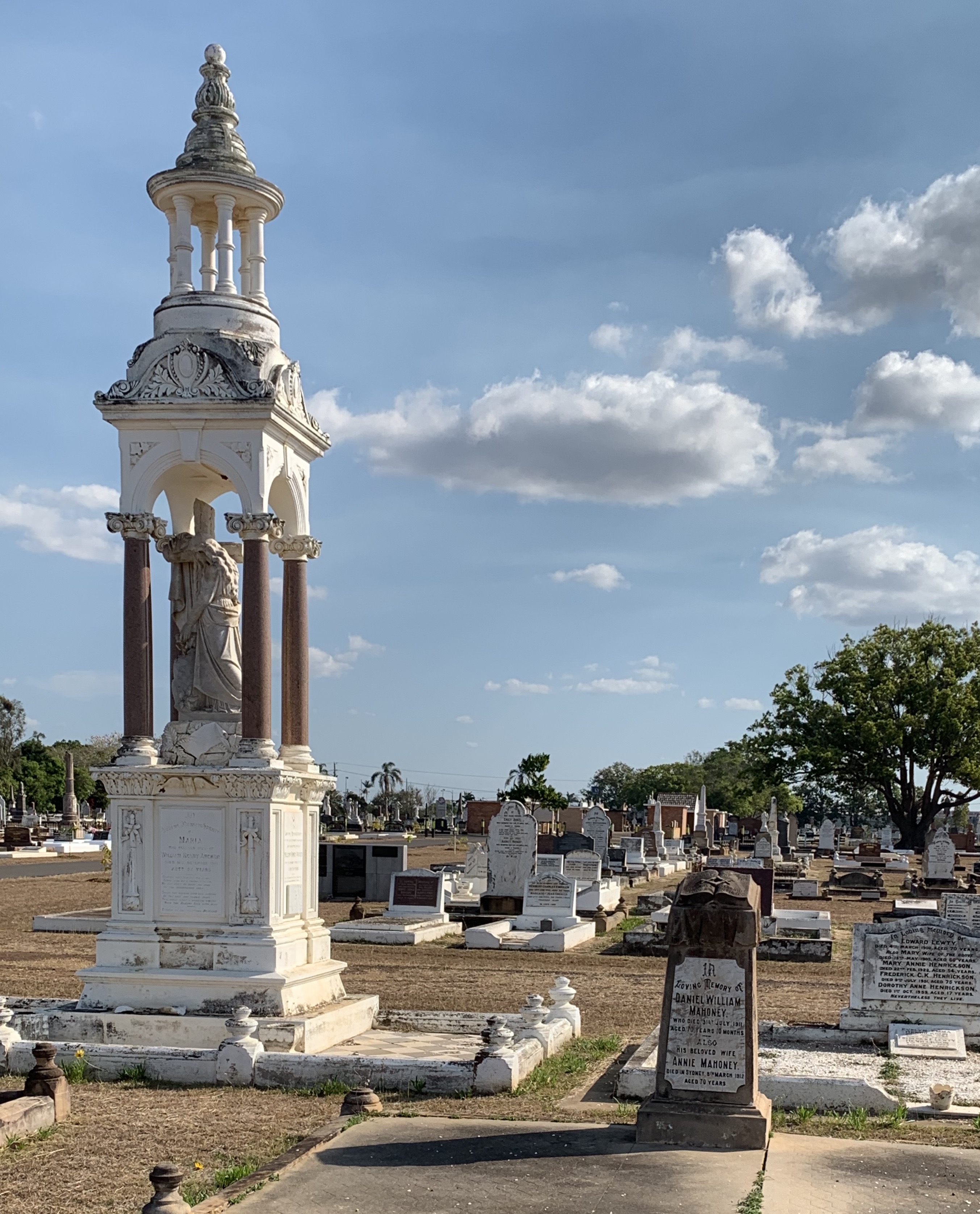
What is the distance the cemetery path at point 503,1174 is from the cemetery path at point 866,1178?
0.71ft

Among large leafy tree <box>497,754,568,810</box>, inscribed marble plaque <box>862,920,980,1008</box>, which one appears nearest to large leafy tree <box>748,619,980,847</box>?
large leafy tree <box>497,754,568,810</box>

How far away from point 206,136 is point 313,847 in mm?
7087

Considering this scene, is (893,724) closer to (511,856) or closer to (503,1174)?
(511,856)

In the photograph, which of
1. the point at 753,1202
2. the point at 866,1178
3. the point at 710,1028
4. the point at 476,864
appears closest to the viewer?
the point at 753,1202

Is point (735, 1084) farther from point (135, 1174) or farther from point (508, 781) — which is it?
point (508, 781)

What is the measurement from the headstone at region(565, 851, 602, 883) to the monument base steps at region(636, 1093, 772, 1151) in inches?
887

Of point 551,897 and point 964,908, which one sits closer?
point 964,908

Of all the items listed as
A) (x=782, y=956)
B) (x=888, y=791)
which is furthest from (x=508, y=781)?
(x=782, y=956)

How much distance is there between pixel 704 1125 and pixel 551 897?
1499cm

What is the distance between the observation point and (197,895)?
11.9m

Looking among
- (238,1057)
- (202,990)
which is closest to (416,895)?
(202,990)

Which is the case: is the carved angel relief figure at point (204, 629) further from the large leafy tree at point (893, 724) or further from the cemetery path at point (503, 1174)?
the large leafy tree at point (893, 724)

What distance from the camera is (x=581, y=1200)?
684 cm

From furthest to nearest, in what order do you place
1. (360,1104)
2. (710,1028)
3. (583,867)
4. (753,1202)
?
(583,867)
(360,1104)
(710,1028)
(753,1202)
